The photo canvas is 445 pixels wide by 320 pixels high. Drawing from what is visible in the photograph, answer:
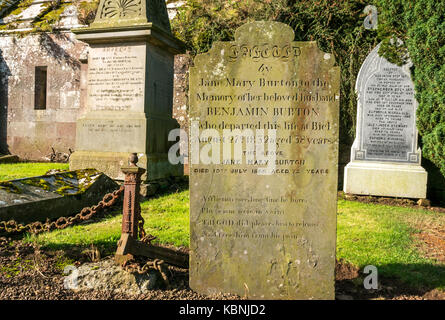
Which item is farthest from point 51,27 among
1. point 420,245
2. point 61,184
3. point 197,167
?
point 420,245

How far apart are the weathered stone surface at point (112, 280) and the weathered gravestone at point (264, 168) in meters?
0.37

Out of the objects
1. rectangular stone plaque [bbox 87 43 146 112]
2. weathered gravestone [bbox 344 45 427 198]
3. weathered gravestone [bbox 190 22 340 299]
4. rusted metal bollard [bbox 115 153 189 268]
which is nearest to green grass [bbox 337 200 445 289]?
weathered gravestone [bbox 344 45 427 198]

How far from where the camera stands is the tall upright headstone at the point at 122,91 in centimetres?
679

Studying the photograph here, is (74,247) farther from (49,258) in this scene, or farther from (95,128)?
(95,128)

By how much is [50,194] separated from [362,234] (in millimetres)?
4171

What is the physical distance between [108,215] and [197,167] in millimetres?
3003

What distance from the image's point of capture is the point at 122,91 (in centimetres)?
695

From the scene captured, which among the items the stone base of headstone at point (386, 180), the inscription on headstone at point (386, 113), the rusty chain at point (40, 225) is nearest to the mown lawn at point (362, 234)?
the rusty chain at point (40, 225)

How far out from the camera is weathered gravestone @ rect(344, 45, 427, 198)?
24.4 ft

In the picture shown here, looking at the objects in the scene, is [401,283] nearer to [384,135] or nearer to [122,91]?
[384,135]

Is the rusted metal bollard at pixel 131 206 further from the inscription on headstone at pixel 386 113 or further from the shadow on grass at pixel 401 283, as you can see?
the inscription on headstone at pixel 386 113

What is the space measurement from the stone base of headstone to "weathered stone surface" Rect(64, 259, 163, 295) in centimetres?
557

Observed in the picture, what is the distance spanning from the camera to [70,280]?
122 inches

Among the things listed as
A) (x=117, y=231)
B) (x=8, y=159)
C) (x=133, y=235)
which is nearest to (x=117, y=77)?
(x=117, y=231)
